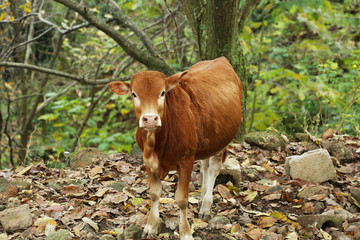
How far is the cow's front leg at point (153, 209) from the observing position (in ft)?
13.0

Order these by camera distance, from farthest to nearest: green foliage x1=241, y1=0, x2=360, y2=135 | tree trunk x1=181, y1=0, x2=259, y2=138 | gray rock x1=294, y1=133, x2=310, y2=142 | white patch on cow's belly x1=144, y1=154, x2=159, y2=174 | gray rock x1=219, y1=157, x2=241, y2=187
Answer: green foliage x1=241, y1=0, x2=360, y2=135
gray rock x1=294, y1=133, x2=310, y2=142
tree trunk x1=181, y1=0, x2=259, y2=138
gray rock x1=219, y1=157, x2=241, y2=187
white patch on cow's belly x1=144, y1=154, x2=159, y2=174

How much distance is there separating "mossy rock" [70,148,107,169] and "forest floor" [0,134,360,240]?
7cm

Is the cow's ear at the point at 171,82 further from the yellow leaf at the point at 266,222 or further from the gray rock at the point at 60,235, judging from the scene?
the yellow leaf at the point at 266,222

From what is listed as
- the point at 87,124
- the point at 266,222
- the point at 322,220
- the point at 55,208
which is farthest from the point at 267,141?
the point at 87,124

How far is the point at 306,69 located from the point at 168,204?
7936 millimetres

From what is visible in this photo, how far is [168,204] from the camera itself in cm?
484

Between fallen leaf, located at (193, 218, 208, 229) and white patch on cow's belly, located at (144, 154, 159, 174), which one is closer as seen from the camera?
white patch on cow's belly, located at (144, 154, 159, 174)

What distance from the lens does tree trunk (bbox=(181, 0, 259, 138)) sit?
5863mm

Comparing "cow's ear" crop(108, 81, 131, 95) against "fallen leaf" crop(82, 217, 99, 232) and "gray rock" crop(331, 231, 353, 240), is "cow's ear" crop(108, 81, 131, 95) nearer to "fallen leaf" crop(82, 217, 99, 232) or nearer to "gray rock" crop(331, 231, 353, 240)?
"fallen leaf" crop(82, 217, 99, 232)

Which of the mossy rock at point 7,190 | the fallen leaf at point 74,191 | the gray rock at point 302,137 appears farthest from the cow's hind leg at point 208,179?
the gray rock at point 302,137

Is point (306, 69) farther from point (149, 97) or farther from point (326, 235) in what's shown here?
point (149, 97)

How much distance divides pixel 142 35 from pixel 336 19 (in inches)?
214

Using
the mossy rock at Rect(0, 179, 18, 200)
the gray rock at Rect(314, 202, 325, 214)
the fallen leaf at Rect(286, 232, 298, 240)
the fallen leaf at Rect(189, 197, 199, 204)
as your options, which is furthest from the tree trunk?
the mossy rock at Rect(0, 179, 18, 200)

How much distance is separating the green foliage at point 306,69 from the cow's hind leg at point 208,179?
113 inches
